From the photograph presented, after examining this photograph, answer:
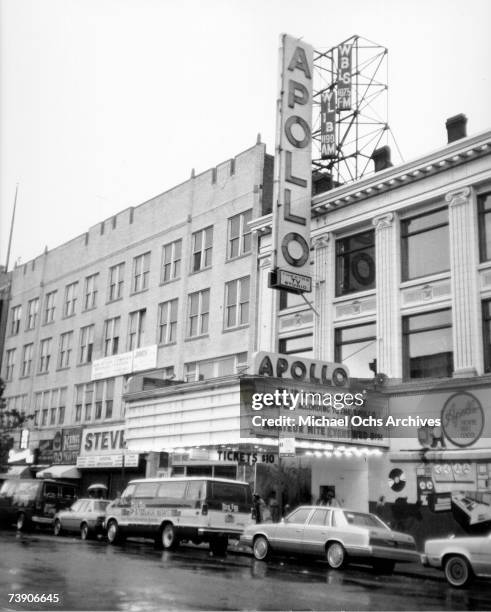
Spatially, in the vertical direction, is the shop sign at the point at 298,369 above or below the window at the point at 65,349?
below

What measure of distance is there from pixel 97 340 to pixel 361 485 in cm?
2069

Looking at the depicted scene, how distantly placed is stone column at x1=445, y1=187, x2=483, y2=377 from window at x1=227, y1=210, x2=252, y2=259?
418 inches

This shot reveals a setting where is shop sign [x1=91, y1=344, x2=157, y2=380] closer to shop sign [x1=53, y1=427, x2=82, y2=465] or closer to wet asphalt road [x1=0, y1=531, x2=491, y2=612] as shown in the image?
shop sign [x1=53, y1=427, x2=82, y2=465]

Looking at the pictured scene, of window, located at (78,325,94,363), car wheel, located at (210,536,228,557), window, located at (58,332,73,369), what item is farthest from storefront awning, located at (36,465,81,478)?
car wheel, located at (210,536,228,557)

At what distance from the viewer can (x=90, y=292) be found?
143ft

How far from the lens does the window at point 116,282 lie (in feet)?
134

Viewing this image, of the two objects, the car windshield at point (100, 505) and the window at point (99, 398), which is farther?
the window at point (99, 398)

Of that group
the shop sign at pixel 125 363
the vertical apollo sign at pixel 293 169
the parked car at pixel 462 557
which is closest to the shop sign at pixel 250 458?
the vertical apollo sign at pixel 293 169

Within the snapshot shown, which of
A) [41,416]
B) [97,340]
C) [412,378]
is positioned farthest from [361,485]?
[41,416]

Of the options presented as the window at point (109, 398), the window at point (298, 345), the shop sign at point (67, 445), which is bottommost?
the shop sign at point (67, 445)

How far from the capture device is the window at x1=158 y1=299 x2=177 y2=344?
118 ft

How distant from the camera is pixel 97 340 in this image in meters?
41.2

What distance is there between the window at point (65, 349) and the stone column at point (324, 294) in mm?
20617

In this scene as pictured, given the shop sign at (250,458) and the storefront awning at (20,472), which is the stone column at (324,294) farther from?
the storefront awning at (20,472)
